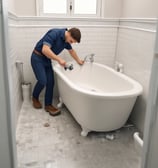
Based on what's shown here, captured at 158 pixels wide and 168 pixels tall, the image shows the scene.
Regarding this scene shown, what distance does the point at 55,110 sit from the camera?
9.96 feet

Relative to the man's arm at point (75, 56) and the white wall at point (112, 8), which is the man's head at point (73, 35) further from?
the white wall at point (112, 8)

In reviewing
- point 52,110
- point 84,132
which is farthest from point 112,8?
point 84,132

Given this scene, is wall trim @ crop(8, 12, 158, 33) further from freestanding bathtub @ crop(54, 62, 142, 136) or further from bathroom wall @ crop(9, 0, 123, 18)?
freestanding bathtub @ crop(54, 62, 142, 136)

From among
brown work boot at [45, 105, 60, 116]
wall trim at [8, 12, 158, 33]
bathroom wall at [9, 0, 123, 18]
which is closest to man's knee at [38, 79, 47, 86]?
brown work boot at [45, 105, 60, 116]

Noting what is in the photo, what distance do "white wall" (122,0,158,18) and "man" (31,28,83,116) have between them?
0.79 m

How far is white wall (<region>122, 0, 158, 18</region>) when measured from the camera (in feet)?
7.65

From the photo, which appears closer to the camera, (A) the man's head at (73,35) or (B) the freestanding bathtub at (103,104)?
(B) the freestanding bathtub at (103,104)

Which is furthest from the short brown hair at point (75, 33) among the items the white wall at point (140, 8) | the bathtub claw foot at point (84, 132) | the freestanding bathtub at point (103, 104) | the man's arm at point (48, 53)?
the bathtub claw foot at point (84, 132)

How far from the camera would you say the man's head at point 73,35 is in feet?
8.83

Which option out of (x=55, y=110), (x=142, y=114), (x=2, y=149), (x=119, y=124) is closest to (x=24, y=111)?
(x=55, y=110)

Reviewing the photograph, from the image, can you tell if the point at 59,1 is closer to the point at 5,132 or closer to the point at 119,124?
the point at 119,124

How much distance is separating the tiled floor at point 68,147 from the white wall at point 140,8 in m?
1.37

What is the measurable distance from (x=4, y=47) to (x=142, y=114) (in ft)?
6.37

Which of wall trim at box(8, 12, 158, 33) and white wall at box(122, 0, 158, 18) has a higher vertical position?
white wall at box(122, 0, 158, 18)
